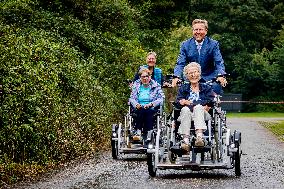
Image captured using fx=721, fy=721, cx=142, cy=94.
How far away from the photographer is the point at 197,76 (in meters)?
9.45

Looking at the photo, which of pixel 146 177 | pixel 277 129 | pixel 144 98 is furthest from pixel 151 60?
pixel 277 129

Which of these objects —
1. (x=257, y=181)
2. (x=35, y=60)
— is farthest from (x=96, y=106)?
(x=257, y=181)

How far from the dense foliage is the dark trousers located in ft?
3.42

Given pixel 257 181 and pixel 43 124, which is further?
pixel 43 124

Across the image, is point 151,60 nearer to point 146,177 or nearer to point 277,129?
point 146,177

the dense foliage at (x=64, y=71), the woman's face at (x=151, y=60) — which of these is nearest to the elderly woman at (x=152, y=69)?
the woman's face at (x=151, y=60)

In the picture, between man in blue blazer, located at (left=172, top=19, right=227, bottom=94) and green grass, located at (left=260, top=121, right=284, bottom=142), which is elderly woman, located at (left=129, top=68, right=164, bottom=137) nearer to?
man in blue blazer, located at (left=172, top=19, right=227, bottom=94)

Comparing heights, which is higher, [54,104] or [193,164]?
[54,104]

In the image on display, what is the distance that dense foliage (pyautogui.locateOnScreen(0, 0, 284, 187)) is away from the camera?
9773 mm

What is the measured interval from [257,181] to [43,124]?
3.44 m

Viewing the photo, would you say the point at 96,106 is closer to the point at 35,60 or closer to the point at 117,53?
the point at 35,60

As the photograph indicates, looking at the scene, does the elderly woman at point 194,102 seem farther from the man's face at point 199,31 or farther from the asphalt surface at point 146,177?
the man's face at point 199,31

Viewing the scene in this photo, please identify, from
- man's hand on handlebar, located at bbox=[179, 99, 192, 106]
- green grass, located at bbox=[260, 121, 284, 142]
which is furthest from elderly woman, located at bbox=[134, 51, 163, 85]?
green grass, located at bbox=[260, 121, 284, 142]

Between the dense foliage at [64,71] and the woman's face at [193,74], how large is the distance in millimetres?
2228
